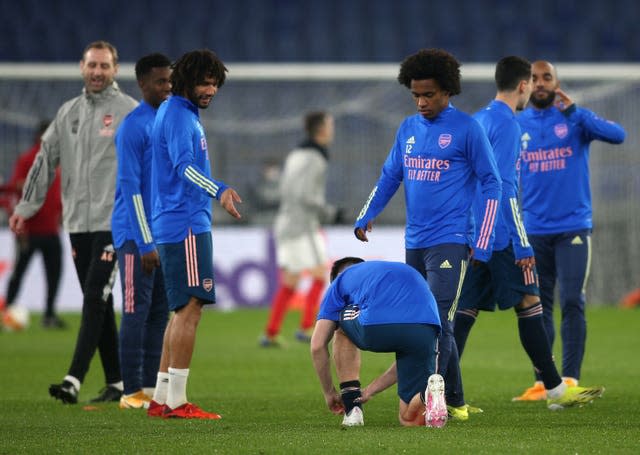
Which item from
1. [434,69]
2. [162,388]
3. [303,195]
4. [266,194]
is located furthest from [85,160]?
[266,194]

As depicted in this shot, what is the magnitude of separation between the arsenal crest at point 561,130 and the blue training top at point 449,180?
74.6 inches

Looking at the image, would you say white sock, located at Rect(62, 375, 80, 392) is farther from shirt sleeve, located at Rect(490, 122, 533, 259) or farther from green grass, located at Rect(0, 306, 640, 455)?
shirt sleeve, located at Rect(490, 122, 533, 259)

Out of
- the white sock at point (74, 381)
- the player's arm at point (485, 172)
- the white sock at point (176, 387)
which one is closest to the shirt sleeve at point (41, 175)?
the white sock at point (74, 381)

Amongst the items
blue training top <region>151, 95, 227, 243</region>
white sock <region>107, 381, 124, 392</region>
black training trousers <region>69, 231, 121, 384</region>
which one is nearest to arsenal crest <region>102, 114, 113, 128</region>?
black training trousers <region>69, 231, 121, 384</region>

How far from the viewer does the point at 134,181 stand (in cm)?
743

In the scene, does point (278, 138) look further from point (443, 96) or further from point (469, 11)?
point (443, 96)

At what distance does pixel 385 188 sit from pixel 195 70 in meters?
1.26

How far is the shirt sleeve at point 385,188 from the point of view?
23.1ft

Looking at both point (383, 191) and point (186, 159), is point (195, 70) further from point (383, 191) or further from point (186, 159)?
point (383, 191)

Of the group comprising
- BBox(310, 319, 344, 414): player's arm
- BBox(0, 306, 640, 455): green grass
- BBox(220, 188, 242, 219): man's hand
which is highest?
BBox(220, 188, 242, 219): man's hand

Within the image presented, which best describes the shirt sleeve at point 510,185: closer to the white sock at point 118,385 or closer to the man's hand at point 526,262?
the man's hand at point 526,262

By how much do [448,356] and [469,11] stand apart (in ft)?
69.0

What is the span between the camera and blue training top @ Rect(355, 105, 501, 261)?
22.2ft

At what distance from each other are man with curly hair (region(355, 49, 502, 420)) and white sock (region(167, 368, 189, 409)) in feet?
4.65
